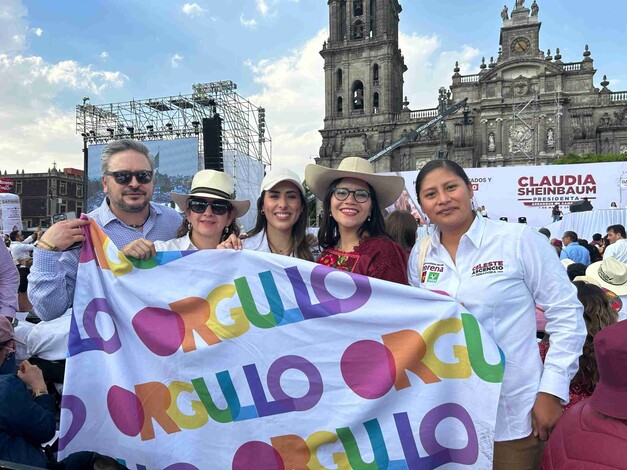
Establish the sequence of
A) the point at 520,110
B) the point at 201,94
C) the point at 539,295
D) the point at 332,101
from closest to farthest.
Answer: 1. the point at 539,295
2. the point at 201,94
3. the point at 520,110
4. the point at 332,101

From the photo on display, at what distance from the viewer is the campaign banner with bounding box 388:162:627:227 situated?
16.1m

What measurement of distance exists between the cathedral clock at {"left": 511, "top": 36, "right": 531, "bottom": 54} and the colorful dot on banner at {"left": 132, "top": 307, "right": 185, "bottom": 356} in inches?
1903

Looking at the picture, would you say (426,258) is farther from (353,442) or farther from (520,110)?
(520,110)

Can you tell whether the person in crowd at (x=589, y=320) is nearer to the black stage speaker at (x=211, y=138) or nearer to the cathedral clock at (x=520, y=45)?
the black stage speaker at (x=211, y=138)

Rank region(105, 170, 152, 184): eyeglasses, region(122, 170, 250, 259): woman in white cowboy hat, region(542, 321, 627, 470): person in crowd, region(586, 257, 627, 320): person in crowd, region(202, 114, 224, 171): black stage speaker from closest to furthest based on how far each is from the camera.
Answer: region(542, 321, 627, 470): person in crowd, region(105, 170, 152, 184): eyeglasses, region(122, 170, 250, 259): woman in white cowboy hat, region(586, 257, 627, 320): person in crowd, region(202, 114, 224, 171): black stage speaker

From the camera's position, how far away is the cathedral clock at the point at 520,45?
140 feet

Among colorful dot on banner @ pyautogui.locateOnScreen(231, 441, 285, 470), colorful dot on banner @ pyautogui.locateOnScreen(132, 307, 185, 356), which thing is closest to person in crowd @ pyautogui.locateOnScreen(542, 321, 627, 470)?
colorful dot on banner @ pyautogui.locateOnScreen(231, 441, 285, 470)

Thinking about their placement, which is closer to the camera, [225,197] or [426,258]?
[426,258]

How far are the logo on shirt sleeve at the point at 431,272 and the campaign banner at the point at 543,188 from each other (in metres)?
14.2

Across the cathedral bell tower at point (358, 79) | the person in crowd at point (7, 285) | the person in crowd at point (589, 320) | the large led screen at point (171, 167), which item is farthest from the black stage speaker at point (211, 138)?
the cathedral bell tower at point (358, 79)

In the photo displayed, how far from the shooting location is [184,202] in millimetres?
2865

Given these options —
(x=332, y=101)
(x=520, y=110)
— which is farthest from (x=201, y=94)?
(x=520, y=110)

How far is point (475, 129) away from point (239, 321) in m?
42.9

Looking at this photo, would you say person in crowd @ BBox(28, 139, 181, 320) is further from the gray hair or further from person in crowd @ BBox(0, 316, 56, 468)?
person in crowd @ BBox(0, 316, 56, 468)
